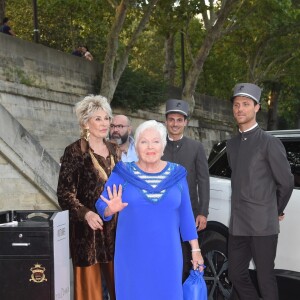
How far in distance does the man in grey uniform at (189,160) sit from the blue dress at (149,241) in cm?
124

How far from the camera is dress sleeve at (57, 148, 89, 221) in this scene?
4.09 meters

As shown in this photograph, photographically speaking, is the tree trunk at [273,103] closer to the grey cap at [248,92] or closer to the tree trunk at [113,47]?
A: the tree trunk at [113,47]

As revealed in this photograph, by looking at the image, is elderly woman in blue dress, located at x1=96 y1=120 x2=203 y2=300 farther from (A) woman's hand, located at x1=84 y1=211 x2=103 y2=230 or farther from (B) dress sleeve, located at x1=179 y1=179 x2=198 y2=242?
(A) woman's hand, located at x1=84 y1=211 x2=103 y2=230

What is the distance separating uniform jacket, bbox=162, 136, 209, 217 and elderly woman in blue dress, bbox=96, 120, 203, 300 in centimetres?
121

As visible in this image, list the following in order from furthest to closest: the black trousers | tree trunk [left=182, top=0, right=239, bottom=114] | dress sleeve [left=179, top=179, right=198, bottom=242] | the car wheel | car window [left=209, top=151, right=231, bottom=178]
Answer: tree trunk [left=182, top=0, right=239, bottom=114]
car window [left=209, top=151, right=231, bottom=178]
the car wheel
the black trousers
dress sleeve [left=179, top=179, right=198, bottom=242]

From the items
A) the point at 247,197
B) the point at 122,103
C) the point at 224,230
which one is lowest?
the point at 224,230

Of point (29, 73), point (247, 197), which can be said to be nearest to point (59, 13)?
point (29, 73)

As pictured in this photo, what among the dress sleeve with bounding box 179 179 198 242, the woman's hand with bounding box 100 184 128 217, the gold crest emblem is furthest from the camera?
the gold crest emblem

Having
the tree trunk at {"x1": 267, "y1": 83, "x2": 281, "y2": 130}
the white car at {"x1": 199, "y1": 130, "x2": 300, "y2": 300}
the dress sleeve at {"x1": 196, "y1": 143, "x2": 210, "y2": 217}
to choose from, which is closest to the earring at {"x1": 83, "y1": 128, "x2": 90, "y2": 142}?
the dress sleeve at {"x1": 196, "y1": 143, "x2": 210, "y2": 217}

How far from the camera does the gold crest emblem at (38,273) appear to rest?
12.9 feet

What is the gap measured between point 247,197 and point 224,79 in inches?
1152

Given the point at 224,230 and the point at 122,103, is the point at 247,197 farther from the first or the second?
the point at 122,103

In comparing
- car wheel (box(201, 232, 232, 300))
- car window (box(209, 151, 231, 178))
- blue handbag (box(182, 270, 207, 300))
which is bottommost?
car wheel (box(201, 232, 232, 300))

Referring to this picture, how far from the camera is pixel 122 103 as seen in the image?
63.7 ft
